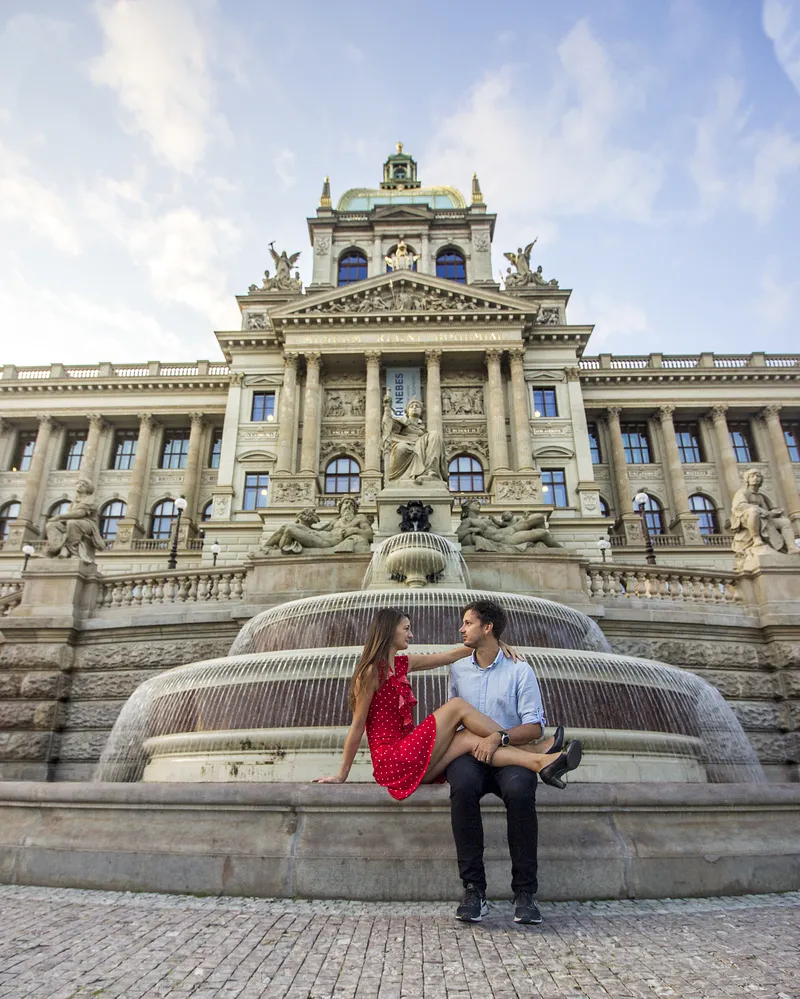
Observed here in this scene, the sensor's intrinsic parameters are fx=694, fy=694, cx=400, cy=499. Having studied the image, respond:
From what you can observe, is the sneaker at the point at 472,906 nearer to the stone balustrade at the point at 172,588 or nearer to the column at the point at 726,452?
the stone balustrade at the point at 172,588

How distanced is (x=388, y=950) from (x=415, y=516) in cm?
1110

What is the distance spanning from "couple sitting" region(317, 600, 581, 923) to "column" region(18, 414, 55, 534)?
46.5 m

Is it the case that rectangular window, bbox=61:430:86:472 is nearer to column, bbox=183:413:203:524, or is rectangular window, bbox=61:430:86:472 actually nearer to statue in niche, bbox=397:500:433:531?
column, bbox=183:413:203:524

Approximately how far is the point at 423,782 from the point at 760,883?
2357mm

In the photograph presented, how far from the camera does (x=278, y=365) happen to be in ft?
142

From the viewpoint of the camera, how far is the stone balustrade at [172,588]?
1351 cm

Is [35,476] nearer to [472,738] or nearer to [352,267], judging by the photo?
[352,267]

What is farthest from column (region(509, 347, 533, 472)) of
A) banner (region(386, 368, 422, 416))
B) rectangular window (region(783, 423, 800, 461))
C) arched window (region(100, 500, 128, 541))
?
arched window (region(100, 500, 128, 541))

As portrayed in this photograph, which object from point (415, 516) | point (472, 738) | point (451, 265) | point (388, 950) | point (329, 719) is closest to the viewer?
point (388, 950)

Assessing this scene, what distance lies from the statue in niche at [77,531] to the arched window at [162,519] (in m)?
32.9

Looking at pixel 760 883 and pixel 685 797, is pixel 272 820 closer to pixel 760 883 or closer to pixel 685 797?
pixel 685 797

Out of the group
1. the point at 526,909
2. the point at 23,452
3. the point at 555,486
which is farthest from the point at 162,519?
the point at 526,909

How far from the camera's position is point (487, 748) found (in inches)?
151

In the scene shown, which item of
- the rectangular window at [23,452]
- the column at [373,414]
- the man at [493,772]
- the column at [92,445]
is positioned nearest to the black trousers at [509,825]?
the man at [493,772]
